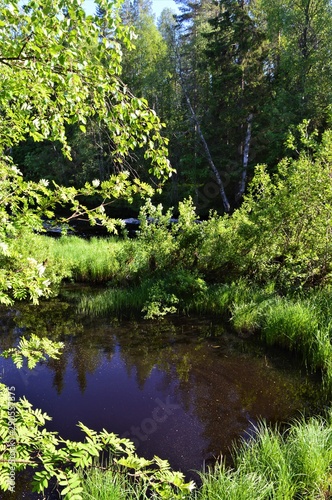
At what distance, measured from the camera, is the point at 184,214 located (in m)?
8.35

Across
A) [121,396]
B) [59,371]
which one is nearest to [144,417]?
[121,396]

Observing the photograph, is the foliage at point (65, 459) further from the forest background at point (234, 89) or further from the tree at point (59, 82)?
the forest background at point (234, 89)

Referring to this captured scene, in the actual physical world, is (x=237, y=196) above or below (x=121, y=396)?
above

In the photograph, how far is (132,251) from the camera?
9.20 meters

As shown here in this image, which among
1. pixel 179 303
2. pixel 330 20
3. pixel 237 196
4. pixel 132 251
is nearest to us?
pixel 179 303

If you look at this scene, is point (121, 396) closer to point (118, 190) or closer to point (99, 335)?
point (99, 335)

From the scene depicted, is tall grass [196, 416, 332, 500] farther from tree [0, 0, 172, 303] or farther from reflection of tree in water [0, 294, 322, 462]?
tree [0, 0, 172, 303]

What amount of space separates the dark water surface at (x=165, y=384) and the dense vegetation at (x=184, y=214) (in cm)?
30

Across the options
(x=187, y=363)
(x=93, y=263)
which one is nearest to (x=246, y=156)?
(x=93, y=263)

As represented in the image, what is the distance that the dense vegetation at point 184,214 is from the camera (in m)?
1.90

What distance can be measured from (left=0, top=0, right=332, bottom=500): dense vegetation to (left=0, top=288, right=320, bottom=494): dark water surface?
0.30 meters

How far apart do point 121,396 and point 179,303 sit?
3.32 m

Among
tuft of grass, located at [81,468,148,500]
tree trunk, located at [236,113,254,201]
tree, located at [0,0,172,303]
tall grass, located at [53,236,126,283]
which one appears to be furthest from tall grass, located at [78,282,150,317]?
tree trunk, located at [236,113,254,201]

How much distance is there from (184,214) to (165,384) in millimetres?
4165
